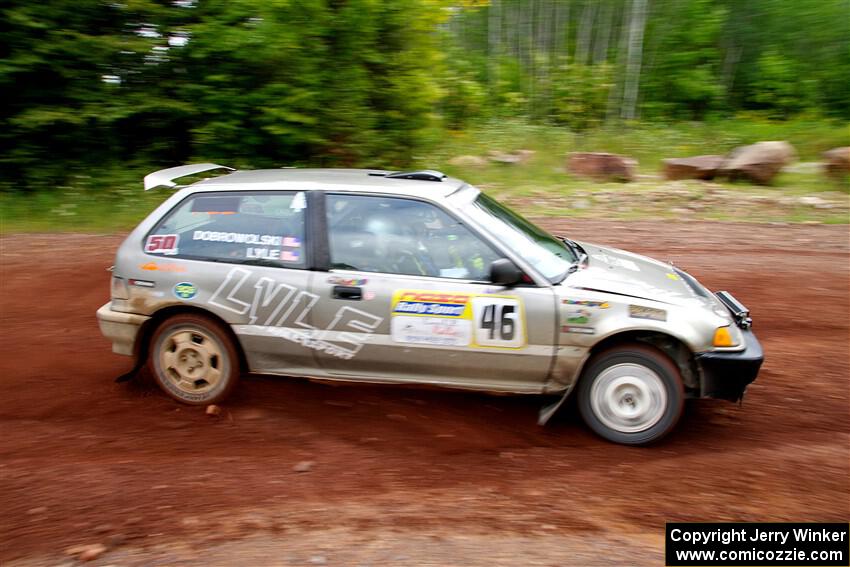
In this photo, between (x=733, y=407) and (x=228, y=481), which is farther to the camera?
(x=733, y=407)

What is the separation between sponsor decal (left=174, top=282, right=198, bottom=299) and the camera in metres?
5.02

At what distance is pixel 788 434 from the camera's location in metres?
4.84

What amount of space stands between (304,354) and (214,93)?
867 cm

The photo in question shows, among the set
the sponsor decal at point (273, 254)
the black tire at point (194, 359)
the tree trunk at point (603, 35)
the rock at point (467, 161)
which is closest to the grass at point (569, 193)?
the rock at point (467, 161)

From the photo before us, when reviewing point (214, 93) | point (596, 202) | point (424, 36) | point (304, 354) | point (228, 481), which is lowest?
point (228, 481)

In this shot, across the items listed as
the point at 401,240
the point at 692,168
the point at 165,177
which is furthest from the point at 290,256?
the point at 692,168

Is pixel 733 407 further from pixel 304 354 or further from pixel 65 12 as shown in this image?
pixel 65 12

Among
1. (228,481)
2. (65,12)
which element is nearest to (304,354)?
(228,481)

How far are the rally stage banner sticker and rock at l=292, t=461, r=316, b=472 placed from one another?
99 cm

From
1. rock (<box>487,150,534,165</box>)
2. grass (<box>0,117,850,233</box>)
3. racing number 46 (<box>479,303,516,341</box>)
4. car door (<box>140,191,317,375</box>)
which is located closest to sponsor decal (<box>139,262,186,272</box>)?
car door (<box>140,191,317,375</box>)

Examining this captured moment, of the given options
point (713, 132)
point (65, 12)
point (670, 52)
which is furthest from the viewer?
point (670, 52)

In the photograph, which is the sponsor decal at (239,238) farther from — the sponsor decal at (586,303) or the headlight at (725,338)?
the headlight at (725,338)

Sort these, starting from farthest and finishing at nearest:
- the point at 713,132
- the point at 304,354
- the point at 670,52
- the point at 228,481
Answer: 1. the point at 670,52
2. the point at 713,132
3. the point at 304,354
4. the point at 228,481

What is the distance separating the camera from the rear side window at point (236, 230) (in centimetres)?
501
